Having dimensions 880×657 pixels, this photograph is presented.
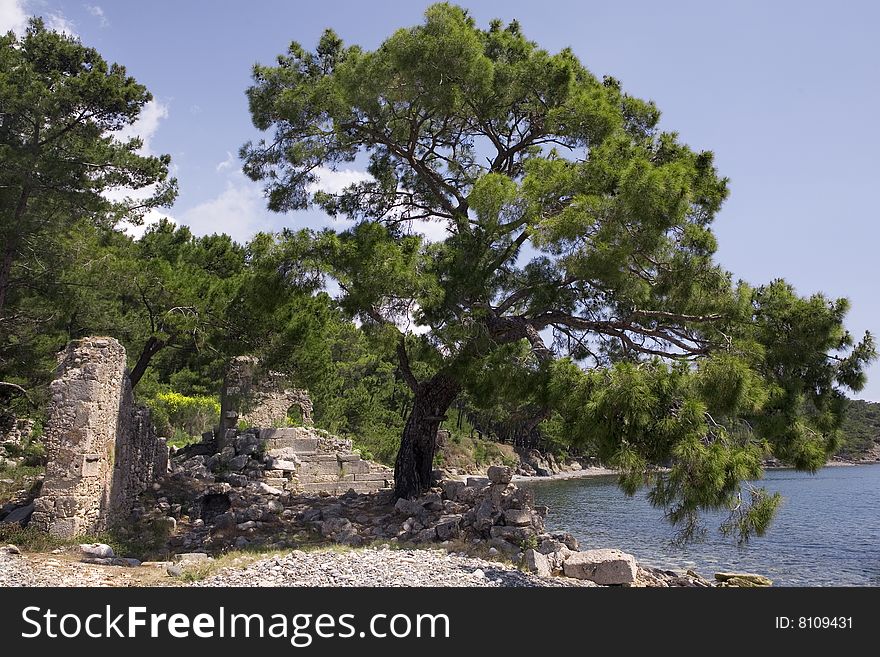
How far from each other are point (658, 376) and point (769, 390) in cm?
169

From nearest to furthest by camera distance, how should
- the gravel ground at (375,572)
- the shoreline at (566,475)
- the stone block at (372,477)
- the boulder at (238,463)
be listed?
the gravel ground at (375,572) < the boulder at (238,463) < the stone block at (372,477) < the shoreline at (566,475)

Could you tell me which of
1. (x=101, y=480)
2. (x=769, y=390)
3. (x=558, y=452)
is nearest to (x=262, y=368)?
(x=101, y=480)

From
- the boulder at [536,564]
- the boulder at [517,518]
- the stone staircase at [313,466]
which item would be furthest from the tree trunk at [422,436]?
the stone staircase at [313,466]

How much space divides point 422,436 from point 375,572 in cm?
557

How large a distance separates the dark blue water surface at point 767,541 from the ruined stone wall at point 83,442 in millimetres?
7876

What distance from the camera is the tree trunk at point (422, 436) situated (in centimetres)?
1275

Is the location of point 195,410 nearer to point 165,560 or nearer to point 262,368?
point 262,368

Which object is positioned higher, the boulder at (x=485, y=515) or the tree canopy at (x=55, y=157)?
the tree canopy at (x=55, y=157)

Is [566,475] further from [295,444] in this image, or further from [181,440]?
[295,444]

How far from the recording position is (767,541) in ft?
59.1

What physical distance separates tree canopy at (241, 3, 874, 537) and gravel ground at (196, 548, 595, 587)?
189 cm

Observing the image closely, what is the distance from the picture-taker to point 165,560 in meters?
9.73

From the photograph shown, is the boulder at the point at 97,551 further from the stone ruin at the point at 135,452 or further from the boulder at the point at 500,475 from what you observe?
the boulder at the point at 500,475

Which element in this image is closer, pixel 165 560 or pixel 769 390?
pixel 769 390
